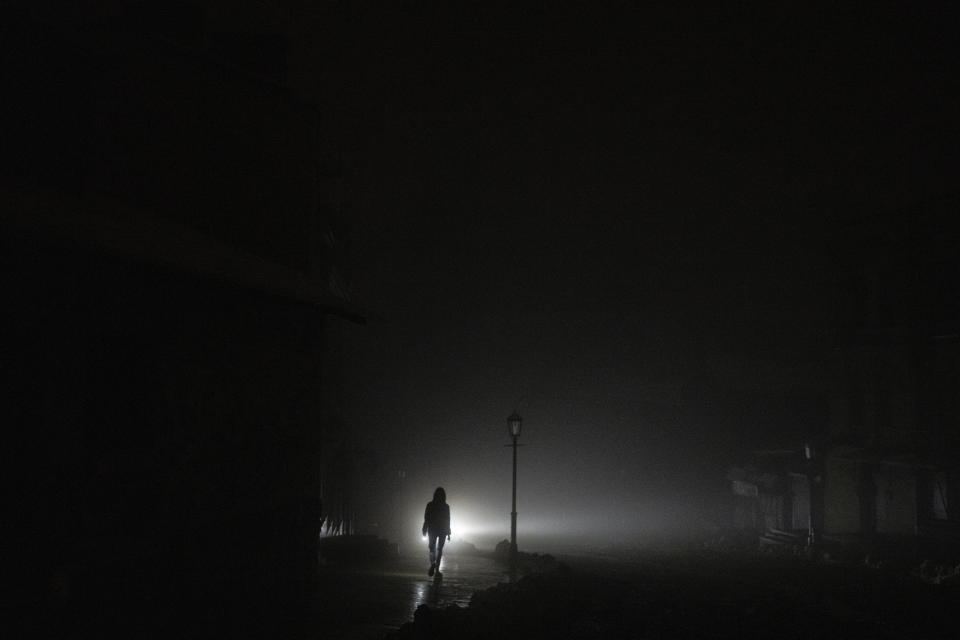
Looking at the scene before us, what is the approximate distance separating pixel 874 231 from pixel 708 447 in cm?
1606

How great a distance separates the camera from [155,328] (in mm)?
9570

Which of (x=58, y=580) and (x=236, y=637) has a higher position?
(x=58, y=580)

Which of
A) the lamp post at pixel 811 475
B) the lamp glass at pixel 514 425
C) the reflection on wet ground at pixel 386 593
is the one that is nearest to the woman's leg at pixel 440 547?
the reflection on wet ground at pixel 386 593

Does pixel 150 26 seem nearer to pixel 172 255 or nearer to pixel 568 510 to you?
pixel 172 255

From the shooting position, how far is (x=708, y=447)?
55.1m

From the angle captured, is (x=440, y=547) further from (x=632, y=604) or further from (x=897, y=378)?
(x=897, y=378)

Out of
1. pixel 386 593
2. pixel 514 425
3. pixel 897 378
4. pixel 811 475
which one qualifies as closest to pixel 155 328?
pixel 386 593

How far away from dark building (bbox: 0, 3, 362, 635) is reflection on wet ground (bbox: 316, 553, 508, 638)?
1029 mm

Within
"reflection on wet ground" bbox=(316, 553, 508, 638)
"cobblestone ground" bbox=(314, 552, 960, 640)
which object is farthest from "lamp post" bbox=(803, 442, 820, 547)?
"reflection on wet ground" bbox=(316, 553, 508, 638)

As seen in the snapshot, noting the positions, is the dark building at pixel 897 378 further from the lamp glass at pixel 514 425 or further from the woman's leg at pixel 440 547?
the woman's leg at pixel 440 547

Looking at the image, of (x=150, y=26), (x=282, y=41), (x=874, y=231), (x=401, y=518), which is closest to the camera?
(x=150, y=26)

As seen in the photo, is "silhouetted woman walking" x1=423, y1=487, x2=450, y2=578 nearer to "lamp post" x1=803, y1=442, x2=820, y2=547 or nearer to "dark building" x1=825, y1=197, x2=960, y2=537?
"lamp post" x1=803, y1=442, x2=820, y2=547

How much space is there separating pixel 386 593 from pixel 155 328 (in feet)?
28.9

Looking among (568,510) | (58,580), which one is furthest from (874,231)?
(58,580)
